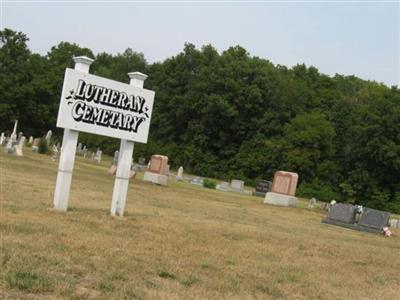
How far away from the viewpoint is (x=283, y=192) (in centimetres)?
2730

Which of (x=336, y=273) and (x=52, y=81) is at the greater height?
(x=52, y=81)

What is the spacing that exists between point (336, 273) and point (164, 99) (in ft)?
196

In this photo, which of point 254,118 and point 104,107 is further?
point 254,118

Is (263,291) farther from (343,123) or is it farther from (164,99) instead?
(164,99)

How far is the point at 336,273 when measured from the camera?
8.64 m

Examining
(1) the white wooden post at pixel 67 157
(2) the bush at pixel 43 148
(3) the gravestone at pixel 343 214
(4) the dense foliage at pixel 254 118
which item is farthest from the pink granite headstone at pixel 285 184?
(4) the dense foliage at pixel 254 118

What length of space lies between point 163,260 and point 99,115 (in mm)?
4424

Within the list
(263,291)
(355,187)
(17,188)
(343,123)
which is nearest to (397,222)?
(17,188)

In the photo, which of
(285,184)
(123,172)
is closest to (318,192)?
(285,184)

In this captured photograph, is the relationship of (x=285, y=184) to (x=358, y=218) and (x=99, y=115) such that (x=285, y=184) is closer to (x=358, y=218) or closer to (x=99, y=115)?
(x=358, y=218)

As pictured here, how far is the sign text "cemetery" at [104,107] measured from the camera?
10617 millimetres

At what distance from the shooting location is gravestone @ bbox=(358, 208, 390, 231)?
18.8 metres

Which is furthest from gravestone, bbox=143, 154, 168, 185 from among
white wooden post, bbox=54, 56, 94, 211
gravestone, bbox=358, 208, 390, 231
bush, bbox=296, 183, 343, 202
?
bush, bbox=296, 183, 343, 202

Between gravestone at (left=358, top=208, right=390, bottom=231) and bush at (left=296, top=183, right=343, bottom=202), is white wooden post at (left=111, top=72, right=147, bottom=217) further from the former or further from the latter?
bush at (left=296, top=183, right=343, bottom=202)
